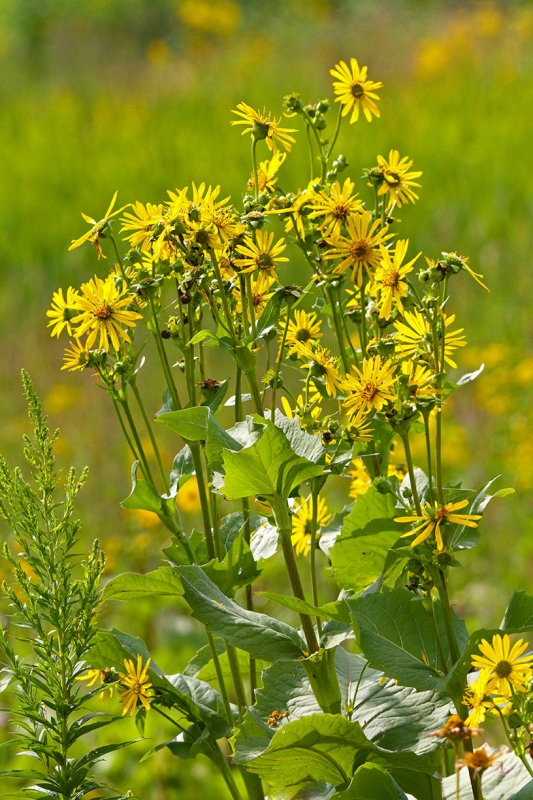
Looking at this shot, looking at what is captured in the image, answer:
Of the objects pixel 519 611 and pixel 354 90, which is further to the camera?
pixel 354 90

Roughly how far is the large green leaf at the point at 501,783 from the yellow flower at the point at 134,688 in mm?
415

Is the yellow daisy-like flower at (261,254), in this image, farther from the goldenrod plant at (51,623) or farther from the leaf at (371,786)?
the leaf at (371,786)

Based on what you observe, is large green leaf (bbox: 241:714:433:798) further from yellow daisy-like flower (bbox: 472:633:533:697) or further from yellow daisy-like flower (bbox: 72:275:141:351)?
yellow daisy-like flower (bbox: 72:275:141:351)

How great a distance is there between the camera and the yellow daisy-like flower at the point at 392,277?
1.12 m

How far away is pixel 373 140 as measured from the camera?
7.52 m

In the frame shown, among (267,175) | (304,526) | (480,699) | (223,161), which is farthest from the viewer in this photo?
(223,161)

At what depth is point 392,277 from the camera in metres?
1.13

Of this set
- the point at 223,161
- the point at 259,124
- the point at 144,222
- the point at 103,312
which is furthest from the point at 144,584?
the point at 223,161

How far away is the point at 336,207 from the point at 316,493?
33 centimetres

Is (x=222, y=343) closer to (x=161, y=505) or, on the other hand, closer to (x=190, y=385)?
(x=190, y=385)

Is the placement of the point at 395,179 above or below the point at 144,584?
above

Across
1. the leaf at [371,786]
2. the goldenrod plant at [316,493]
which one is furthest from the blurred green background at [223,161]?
the leaf at [371,786]

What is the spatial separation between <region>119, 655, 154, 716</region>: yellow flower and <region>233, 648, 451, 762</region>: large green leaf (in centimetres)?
12

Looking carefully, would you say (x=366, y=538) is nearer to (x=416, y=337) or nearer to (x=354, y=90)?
(x=416, y=337)
